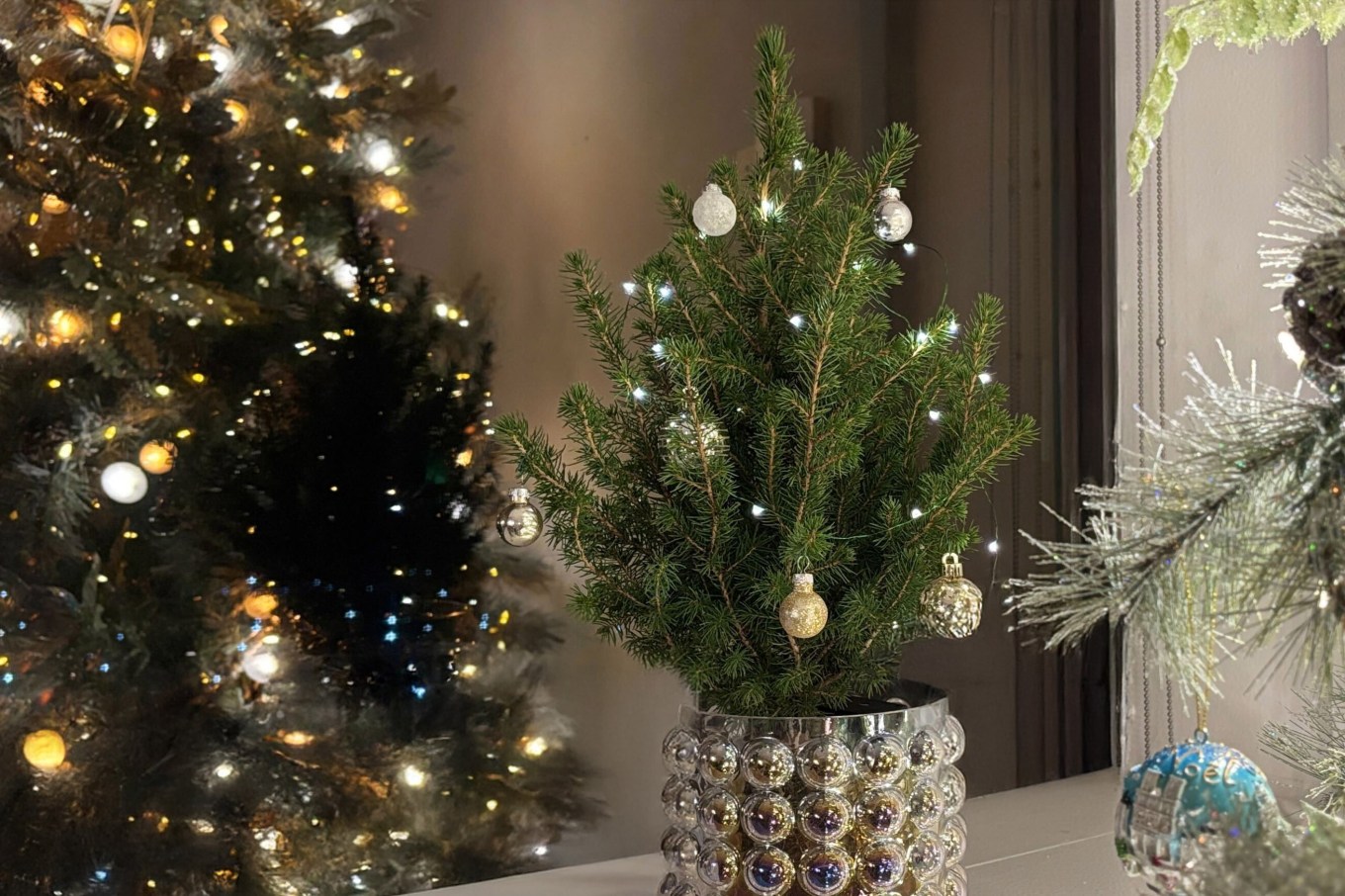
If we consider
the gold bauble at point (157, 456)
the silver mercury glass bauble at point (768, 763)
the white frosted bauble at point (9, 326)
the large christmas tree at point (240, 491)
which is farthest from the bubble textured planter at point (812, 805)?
the white frosted bauble at point (9, 326)

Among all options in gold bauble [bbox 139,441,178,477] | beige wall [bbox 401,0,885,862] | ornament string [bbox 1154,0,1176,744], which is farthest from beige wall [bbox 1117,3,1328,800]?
gold bauble [bbox 139,441,178,477]

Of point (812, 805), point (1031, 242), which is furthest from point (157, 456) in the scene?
point (1031, 242)

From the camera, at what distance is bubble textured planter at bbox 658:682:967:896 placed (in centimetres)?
74

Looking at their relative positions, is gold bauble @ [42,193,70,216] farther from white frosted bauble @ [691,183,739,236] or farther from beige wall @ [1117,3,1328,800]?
beige wall @ [1117,3,1328,800]

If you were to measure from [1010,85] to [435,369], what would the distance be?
78 cm

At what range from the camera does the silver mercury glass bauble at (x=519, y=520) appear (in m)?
0.85

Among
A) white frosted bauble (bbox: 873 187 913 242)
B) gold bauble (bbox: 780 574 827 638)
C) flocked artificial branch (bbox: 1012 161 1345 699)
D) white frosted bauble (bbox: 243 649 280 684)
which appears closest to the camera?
flocked artificial branch (bbox: 1012 161 1345 699)

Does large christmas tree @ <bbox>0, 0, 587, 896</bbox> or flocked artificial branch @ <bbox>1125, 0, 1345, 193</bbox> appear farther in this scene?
large christmas tree @ <bbox>0, 0, 587, 896</bbox>

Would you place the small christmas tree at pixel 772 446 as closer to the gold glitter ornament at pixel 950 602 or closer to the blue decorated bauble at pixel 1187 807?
the gold glitter ornament at pixel 950 602

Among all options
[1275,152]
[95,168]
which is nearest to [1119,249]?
[1275,152]

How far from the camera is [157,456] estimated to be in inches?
36.5

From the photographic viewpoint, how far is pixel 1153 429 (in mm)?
548

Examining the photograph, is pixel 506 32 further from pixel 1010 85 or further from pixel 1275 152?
pixel 1275 152

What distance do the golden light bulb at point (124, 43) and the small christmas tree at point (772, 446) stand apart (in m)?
0.42
